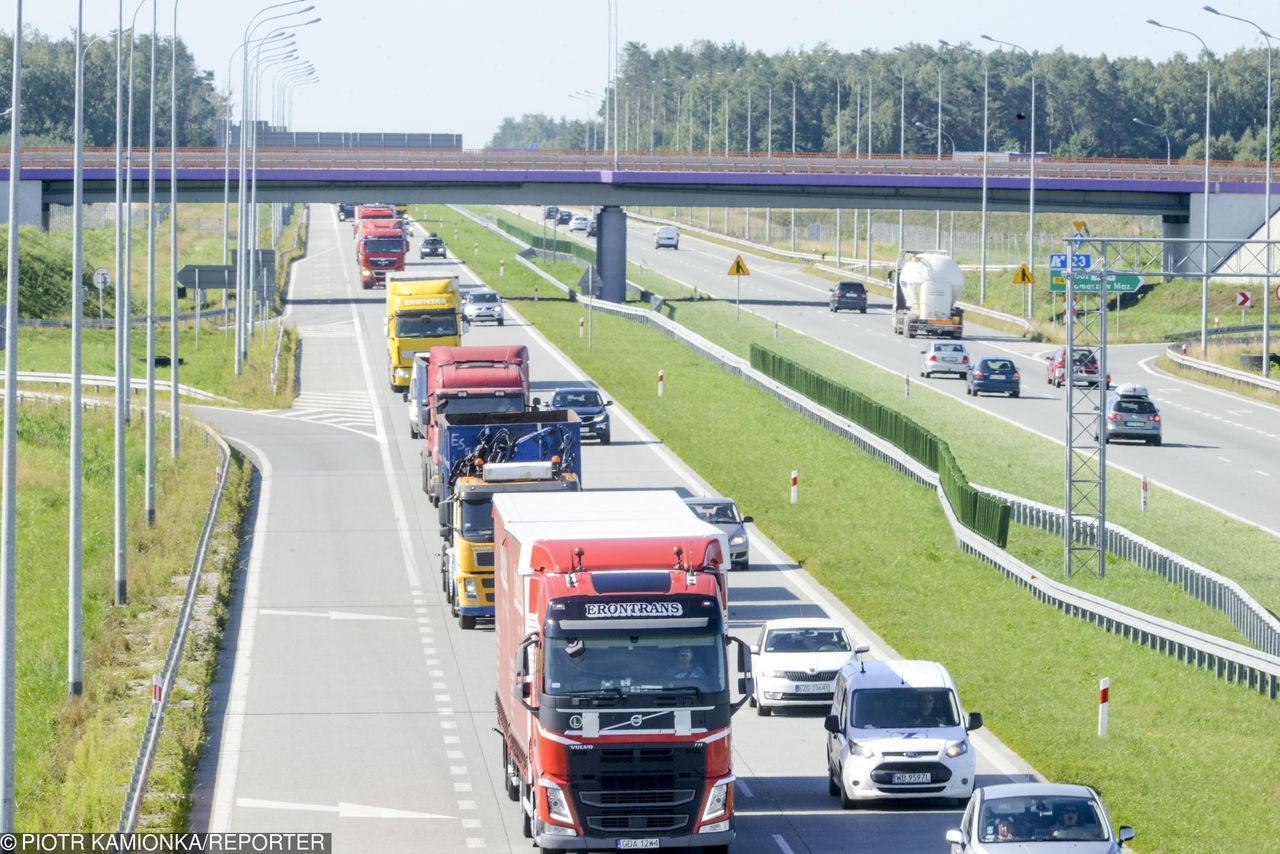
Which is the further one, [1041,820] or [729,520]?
[729,520]

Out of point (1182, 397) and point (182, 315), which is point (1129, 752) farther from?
point (182, 315)

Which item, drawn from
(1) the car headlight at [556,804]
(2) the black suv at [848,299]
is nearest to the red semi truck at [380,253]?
(2) the black suv at [848,299]

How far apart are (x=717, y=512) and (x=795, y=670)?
36.9 feet

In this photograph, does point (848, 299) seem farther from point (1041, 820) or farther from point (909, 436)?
point (1041, 820)

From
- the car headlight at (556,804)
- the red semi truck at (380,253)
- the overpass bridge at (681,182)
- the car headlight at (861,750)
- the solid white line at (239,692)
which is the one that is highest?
the overpass bridge at (681,182)

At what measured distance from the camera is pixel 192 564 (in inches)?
1555

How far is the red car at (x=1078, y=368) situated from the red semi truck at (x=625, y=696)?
5050 centimetres

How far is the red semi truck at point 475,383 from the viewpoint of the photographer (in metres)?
46.2

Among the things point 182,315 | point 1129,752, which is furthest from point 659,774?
point 182,315

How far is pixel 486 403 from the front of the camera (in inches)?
1820

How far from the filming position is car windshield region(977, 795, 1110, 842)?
18.2 m

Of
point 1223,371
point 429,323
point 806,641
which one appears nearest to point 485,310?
point 429,323

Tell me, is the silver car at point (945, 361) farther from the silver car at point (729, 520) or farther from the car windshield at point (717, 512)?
the car windshield at point (717, 512)

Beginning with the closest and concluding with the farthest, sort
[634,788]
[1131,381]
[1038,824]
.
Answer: [1038,824], [634,788], [1131,381]
